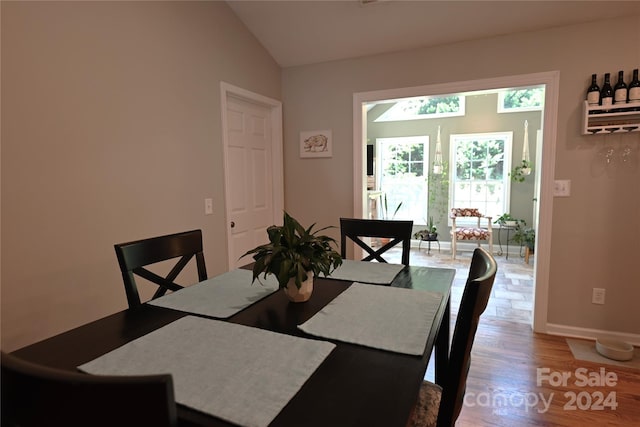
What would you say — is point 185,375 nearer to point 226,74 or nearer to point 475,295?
point 475,295

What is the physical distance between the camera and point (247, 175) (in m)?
3.08

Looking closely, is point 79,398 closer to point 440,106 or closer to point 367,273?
point 367,273

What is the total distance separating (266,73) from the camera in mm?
3150

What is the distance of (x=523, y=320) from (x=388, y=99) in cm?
224

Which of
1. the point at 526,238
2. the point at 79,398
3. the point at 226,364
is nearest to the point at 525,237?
the point at 526,238

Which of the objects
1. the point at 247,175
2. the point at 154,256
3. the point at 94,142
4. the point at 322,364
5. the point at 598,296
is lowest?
the point at 598,296

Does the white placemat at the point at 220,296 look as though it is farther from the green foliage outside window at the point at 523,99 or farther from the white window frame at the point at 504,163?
the green foliage outside window at the point at 523,99

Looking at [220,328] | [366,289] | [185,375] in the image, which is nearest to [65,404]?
[185,375]

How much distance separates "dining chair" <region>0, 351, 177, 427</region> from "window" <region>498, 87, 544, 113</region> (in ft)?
20.0

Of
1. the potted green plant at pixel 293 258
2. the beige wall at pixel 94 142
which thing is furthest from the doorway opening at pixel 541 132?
the potted green plant at pixel 293 258

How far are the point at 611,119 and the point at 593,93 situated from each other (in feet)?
0.71

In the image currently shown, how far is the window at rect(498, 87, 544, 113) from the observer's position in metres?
5.24

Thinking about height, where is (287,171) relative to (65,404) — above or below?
above

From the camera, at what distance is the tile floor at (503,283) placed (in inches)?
124
